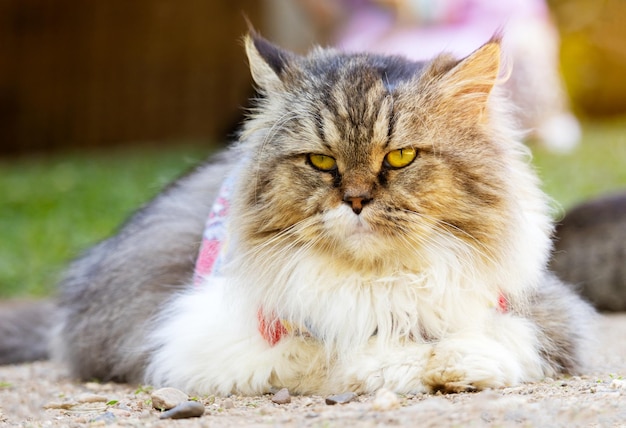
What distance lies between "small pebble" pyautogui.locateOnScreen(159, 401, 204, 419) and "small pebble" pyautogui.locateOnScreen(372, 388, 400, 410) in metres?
0.52

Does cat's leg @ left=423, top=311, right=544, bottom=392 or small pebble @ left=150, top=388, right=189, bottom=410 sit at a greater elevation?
cat's leg @ left=423, top=311, right=544, bottom=392

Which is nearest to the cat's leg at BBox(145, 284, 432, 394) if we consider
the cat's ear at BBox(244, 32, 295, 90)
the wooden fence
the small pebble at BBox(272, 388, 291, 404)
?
the small pebble at BBox(272, 388, 291, 404)

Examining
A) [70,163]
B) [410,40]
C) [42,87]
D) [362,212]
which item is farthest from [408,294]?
[42,87]

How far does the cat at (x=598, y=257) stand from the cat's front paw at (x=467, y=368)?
2.26 m

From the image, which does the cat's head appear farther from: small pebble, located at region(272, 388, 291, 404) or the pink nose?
small pebble, located at region(272, 388, 291, 404)

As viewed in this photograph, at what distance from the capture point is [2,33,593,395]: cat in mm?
2680

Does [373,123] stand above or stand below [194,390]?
above

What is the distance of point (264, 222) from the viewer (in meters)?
2.86

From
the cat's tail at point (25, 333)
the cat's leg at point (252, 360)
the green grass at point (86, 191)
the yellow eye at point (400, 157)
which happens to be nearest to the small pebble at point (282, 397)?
the cat's leg at point (252, 360)

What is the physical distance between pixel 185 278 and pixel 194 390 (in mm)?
652

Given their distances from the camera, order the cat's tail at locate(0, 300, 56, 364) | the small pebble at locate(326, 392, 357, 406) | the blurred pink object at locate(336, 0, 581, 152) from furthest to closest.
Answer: the blurred pink object at locate(336, 0, 581, 152)
the cat's tail at locate(0, 300, 56, 364)
the small pebble at locate(326, 392, 357, 406)

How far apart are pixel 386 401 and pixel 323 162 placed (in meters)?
0.81

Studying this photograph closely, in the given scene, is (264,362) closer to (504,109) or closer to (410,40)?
(504,109)

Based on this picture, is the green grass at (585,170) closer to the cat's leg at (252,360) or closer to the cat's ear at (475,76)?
the cat's ear at (475,76)
